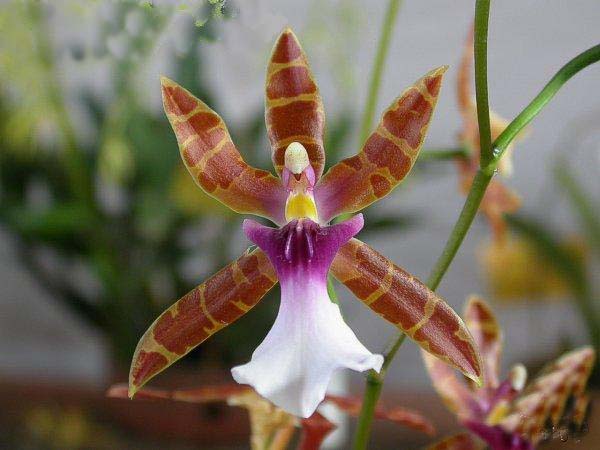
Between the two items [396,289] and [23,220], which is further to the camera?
[23,220]

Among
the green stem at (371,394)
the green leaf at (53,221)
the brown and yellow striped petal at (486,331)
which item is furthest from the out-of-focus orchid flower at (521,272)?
the green stem at (371,394)

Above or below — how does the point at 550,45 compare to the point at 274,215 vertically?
above

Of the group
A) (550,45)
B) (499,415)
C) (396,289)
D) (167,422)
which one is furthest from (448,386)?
(550,45)

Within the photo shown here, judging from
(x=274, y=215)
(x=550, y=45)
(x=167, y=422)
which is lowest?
(x=167, y=422)

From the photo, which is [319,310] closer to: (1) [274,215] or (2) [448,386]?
(1) [274,215]

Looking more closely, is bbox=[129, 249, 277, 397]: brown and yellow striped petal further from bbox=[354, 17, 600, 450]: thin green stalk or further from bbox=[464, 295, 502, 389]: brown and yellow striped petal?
bbox=[464, 295, 502, 389]: brown and yellow striped petal

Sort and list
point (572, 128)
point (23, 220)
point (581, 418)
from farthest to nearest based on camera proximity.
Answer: point (572, 128), point (23, 220), point (581, 418)

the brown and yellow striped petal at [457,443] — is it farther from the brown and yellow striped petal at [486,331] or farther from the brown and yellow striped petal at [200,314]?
the brown and yellow striped petal at [200,314]

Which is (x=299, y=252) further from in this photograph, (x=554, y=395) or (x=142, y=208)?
(x=142, y=208)

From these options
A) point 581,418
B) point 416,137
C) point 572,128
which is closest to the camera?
point 416,137
